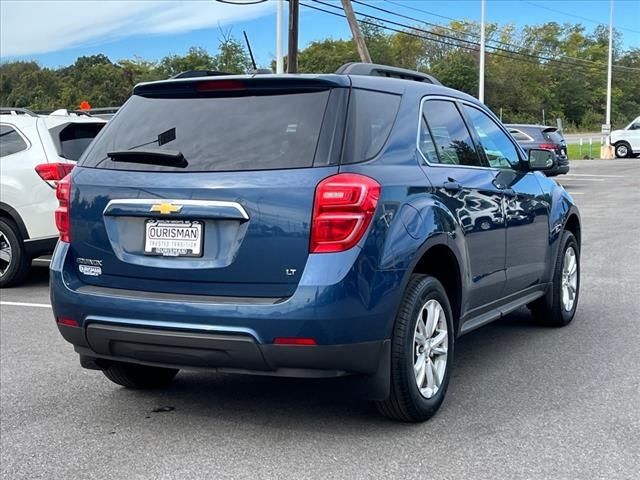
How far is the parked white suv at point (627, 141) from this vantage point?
40.3 meters

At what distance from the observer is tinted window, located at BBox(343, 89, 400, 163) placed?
4047 mm

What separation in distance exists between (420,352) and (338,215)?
101 cm

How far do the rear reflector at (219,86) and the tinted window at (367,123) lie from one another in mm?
588

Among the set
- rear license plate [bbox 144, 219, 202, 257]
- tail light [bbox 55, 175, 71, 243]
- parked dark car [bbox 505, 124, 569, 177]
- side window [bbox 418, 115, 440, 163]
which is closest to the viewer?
rear license plate [bbox 144, 219, 202, 257]

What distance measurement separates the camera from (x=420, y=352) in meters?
4.40

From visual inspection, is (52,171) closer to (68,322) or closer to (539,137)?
(68,322)

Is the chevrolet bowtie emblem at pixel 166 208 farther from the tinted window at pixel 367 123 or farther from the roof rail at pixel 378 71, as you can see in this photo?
the roof rail at pixel 378 71

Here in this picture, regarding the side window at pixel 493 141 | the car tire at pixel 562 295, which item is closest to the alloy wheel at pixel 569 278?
the car tire at pixel 562 295

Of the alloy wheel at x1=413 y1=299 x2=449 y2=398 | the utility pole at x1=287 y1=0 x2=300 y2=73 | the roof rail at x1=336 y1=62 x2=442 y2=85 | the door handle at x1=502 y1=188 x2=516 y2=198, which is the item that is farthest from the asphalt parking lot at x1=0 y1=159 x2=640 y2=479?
the utility pole at x1=287 y1=0 x2=300 y2=73

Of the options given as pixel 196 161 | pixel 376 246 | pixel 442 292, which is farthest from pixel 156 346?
pixel 442 292

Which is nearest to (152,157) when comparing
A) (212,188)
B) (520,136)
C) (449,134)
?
(212,188)

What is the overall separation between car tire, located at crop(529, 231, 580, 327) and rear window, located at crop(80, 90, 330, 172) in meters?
3.14

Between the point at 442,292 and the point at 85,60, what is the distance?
8865 cm

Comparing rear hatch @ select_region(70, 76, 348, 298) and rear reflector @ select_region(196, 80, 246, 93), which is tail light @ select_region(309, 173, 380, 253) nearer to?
rear hatch @ select_region(70, 76, 348, 298)
